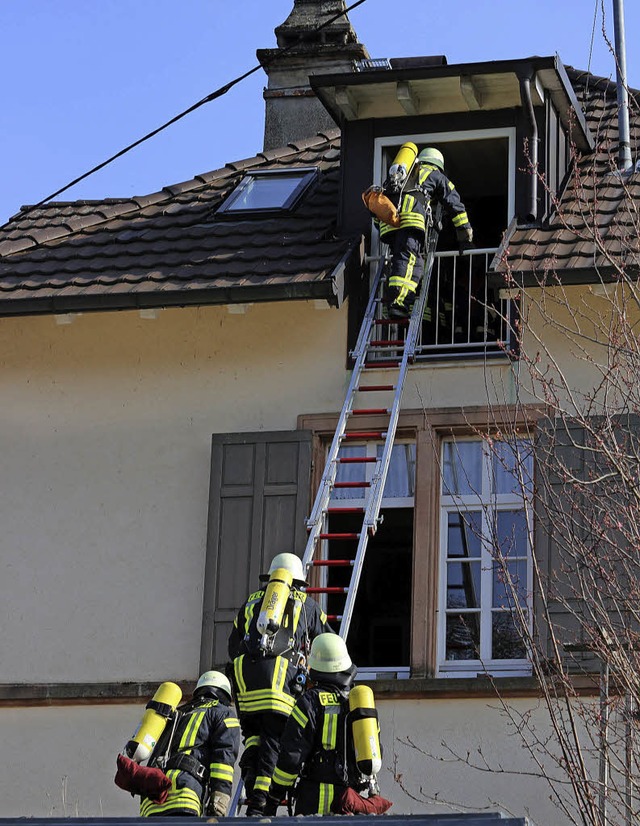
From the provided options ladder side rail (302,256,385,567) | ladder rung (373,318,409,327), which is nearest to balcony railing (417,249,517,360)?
ladder rung (373,318,409,327)

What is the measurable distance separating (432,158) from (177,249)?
1992 mm

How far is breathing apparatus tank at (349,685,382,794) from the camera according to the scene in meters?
10.6

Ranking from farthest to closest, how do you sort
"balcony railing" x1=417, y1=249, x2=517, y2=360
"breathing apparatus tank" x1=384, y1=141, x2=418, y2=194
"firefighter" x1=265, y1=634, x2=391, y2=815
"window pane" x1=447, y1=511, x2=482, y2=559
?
1. "balcony railing" x1=417, y1=249, x2=517, y2=360
2. "breathing apparatus tank" x1=384, y1=141, x2=418, y2=194
3. "window pane" x1=447, y1=511, x2=482, y2=559
4. "firefighter" x1=265, y1=634, x2=391, y2=815

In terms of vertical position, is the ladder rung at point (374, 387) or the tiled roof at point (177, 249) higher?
the tiled roof at point (177, 249)

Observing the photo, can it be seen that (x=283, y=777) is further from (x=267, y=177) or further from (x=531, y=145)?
(x=267, y=177)

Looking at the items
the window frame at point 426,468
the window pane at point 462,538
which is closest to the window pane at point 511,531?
the window pane at point 462,538

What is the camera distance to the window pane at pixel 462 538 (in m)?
14.4

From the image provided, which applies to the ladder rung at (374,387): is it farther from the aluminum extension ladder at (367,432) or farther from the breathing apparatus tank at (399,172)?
the breathing apparatus tank at (399,172)

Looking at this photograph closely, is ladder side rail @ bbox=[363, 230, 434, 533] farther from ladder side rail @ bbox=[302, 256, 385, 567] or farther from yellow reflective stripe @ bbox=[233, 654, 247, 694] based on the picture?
yellow reflective stripe @ bbox=[233, 654, 247, 694]

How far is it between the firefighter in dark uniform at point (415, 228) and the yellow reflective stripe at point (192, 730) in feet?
13.9

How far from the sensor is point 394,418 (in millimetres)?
14258

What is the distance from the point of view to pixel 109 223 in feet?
53.6

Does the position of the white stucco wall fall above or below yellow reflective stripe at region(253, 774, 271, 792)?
above

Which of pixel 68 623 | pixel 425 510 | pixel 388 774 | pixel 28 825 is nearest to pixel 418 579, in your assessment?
pixel 425 510
